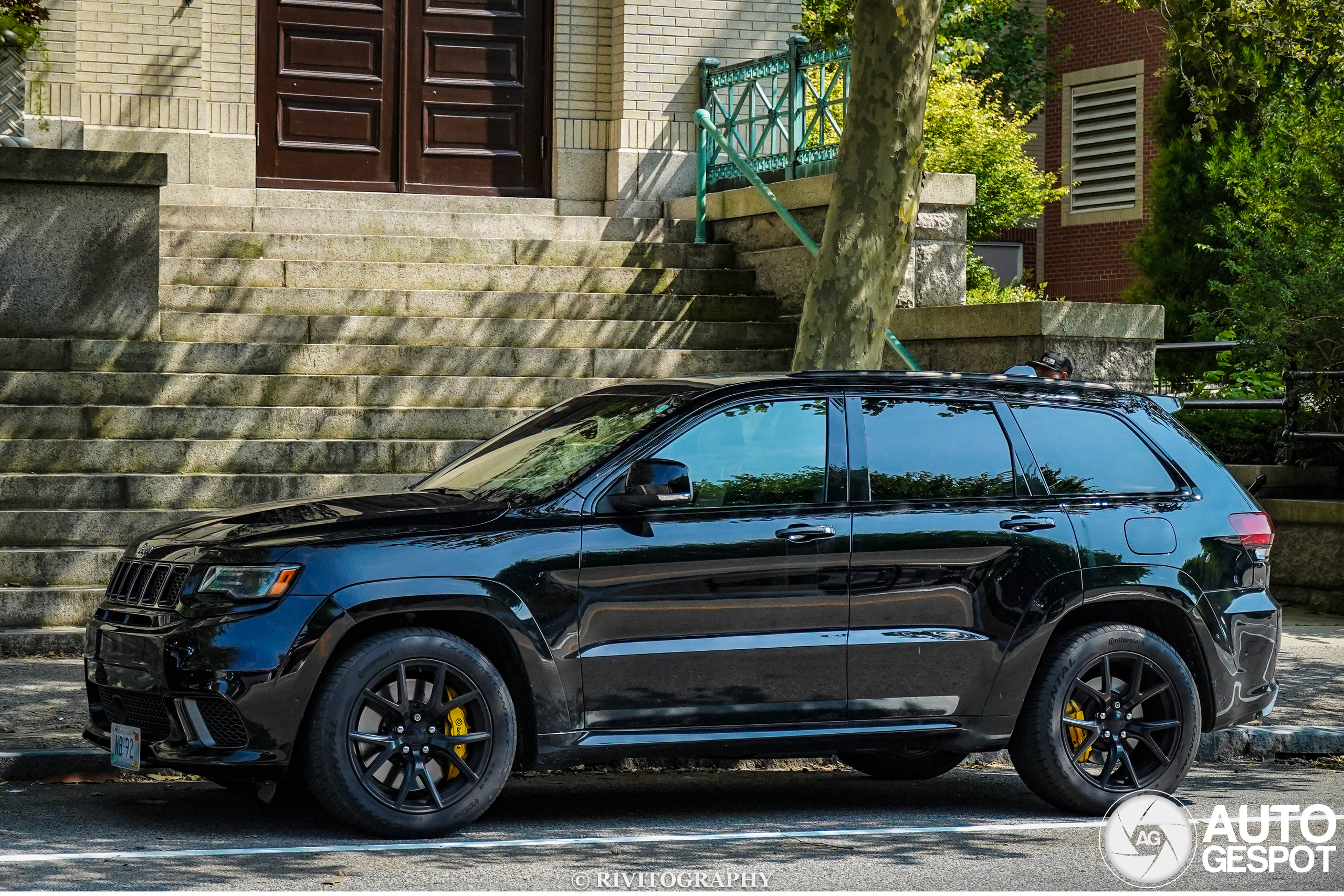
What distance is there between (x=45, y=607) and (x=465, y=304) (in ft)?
14.3

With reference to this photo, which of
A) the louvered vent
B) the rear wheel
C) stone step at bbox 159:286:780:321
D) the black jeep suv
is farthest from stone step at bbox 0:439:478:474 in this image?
the louvered vent

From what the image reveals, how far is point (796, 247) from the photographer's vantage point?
14047 mm

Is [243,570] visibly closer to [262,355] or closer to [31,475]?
[31,475]

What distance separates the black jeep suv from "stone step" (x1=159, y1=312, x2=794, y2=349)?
535 centimetres

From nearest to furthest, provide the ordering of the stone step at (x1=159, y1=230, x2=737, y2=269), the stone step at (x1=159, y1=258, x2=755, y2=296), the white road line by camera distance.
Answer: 1. the white road line
2. the stone step at (x1=159, y1=258, x2=755, y2=296)
3. the stone step at (x1=159, y1=230, x2=737, y2=269)

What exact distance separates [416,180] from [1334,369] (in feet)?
25.6

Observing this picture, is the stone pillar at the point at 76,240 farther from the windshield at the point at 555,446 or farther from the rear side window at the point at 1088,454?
the rear side window at the point at 1088,454

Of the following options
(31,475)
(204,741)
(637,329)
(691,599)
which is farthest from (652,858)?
(637,329)

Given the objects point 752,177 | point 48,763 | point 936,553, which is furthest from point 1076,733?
point 752,177

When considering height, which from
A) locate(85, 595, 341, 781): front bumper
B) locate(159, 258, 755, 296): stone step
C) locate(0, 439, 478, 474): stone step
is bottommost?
locate(85, 595, 341, 781): front bumper

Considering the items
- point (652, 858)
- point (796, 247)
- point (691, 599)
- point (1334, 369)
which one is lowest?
point (652, 858)

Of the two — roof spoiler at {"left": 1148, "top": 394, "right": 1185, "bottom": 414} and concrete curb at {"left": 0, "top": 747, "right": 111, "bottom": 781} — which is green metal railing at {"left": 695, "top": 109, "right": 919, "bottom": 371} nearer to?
roof spoiler at {"left": 1148, "top": 394, "right": 1185, "bottom": 414}

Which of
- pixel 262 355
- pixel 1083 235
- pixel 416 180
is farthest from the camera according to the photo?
pixel 1083 235
